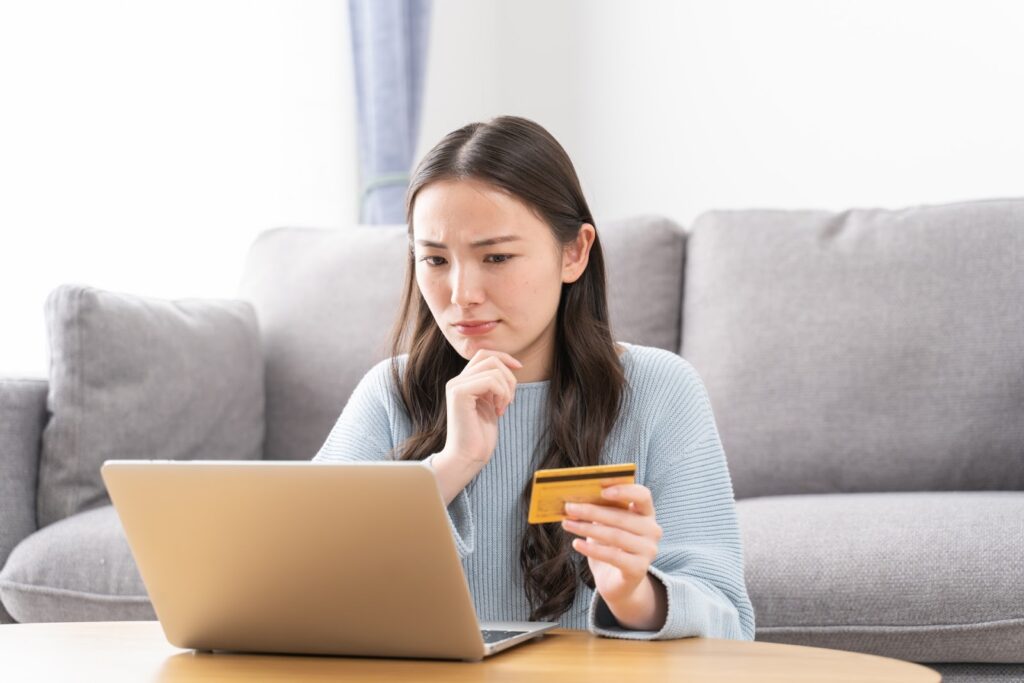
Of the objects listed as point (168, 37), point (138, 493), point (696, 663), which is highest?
point (168, 37)

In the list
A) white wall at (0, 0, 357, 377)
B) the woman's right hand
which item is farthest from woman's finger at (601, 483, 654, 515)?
white wall at (0, 0, 357, 377)

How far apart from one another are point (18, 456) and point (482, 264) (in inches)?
42.2

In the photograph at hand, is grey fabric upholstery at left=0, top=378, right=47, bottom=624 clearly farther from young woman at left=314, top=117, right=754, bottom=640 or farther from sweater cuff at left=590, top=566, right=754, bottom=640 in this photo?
sweater cuff at left=590, top=566, right=754, bottom=640

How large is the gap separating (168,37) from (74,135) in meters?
0.35

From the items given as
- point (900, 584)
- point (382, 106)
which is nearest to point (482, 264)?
point (900, 584)

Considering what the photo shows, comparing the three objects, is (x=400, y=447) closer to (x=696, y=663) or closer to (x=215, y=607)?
(x=215, y=607)

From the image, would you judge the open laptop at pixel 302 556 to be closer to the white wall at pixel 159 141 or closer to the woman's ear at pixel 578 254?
the woman's ear at pixel 578 254

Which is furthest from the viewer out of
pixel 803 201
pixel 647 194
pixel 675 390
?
pixel 647 194

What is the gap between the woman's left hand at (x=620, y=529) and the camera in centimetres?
91

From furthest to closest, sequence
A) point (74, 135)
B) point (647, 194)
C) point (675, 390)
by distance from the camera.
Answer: point (647, 194) < point (74, 135) < point (675, 390)

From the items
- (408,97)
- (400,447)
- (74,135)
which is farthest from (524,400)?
(408,97)

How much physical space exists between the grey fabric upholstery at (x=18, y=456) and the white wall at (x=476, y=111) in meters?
0.63

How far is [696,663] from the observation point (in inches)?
35.0

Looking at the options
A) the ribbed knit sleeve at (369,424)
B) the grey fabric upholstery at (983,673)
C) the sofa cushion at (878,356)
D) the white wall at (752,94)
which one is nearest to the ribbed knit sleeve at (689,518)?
the ribbed knit sleeve at (369,424)
